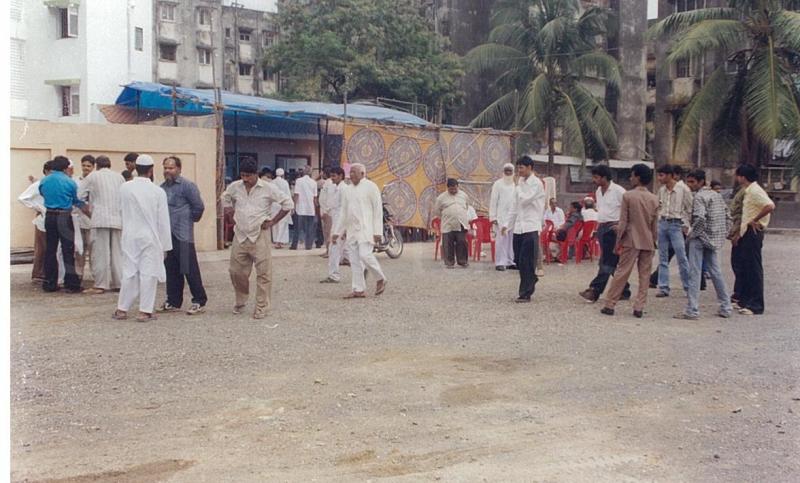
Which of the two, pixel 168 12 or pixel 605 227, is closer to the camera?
pixel 605 227

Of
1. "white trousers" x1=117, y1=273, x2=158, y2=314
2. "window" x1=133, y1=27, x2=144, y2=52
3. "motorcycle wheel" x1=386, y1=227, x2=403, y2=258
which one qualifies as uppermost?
"window" x1=133, y1=27, x2=144, y2=52

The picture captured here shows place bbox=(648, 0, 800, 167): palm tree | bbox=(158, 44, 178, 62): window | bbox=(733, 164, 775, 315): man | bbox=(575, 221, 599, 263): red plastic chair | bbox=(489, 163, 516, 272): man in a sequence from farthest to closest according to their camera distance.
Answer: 1. bbox=(158, 44, 178, 62): window
2. bbox=(648, 0, 800, 167): palm tree
3. bbox=(575, 221, 599, 263): red plastic chair
4. bbox=(489, 163, 516, 272): man
5. bbox=(733, 164, 775, 315): man

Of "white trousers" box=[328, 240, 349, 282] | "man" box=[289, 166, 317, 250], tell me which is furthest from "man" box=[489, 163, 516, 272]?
"man" box=[289, 166, 317, 250]

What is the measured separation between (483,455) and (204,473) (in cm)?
144

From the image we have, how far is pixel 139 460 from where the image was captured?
4.38m

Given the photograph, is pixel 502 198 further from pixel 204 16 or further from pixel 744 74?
pixel 204 16

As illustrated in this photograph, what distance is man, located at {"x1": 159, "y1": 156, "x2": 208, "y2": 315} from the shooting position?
28.6 feet

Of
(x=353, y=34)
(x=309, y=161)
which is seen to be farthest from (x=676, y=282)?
(x=353, y=34)

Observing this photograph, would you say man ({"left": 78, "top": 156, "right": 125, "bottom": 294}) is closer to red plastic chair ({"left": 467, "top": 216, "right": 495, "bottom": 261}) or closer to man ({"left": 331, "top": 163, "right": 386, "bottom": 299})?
man ({"left": 331, "top": 163, "right": 386, "bottom": 299})

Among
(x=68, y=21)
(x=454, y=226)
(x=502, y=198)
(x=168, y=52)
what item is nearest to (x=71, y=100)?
(x=68, y=21)

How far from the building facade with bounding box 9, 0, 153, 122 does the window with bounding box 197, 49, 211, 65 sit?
9.61m

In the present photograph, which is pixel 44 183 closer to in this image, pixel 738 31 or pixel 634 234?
pixel 634 234

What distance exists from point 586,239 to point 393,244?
3459mm

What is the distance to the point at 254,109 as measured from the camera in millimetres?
17672
